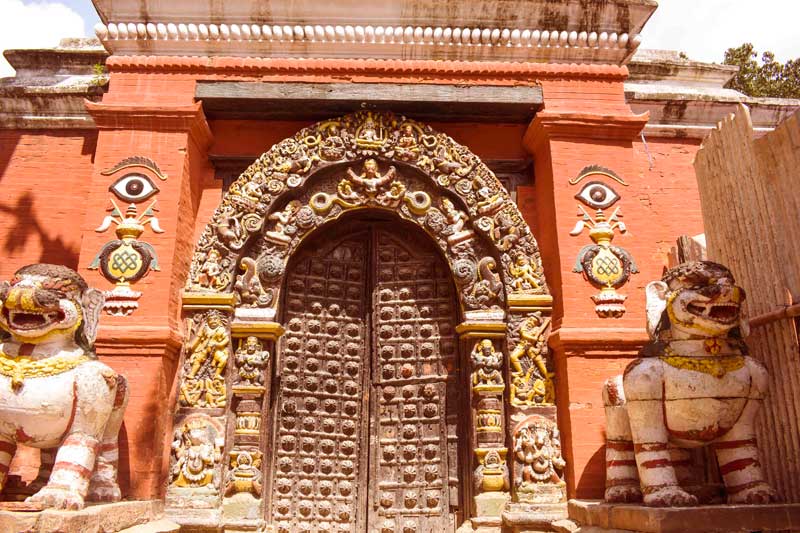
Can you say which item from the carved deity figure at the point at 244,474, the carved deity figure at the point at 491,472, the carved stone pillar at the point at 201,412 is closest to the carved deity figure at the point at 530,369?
the carved deity figure at the point at 491,472

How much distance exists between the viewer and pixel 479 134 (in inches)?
292

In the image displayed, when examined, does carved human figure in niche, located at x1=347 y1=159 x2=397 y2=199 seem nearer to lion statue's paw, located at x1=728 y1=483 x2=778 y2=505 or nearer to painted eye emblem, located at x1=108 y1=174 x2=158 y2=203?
painted eye emblem, located at x1=108 y1=174 x2=158 y2=203

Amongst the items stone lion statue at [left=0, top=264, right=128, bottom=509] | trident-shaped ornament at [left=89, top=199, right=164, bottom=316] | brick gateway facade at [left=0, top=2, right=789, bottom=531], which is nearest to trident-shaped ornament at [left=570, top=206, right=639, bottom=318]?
brick gateway facade at [left=0, top=2, right=789, bottom=531]

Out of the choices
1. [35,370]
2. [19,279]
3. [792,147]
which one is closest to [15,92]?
[19,279]

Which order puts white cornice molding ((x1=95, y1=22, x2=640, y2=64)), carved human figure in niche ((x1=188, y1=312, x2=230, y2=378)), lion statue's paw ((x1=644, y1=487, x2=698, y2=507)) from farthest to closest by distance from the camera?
white cornice molding ((x1=95, y1=22, x2=640, y2=64)), carved human figure in niche ((x1=188, y1=312, x2=230, y2=378)), lion statue's paw ((x1=644, y1=487, x2=698, y2=507))

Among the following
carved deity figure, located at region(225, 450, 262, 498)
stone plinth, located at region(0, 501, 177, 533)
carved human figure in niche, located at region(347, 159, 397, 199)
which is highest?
carved human figure in niche, located at region(347, 159, 397, 199)

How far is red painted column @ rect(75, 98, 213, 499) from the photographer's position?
19.2 ft

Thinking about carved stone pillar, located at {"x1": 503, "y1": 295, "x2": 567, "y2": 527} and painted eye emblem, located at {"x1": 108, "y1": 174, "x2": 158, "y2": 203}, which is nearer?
carved stone pillar, located at {"x1": 503, "y1": 295, "x2": 567, "y2": 527}

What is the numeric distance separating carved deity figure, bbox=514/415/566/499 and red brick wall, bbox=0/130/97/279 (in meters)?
5.32

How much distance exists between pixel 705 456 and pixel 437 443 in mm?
2464

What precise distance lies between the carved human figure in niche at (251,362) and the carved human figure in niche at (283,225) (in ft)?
3.49

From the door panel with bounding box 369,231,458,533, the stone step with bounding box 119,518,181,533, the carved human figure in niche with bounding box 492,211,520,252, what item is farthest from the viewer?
the carved human figure in niche with bounding box 492,211,520,252

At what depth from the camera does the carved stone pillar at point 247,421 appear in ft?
19.5

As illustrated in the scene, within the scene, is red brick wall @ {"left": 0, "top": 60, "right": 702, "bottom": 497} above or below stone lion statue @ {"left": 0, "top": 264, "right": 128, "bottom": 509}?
above
